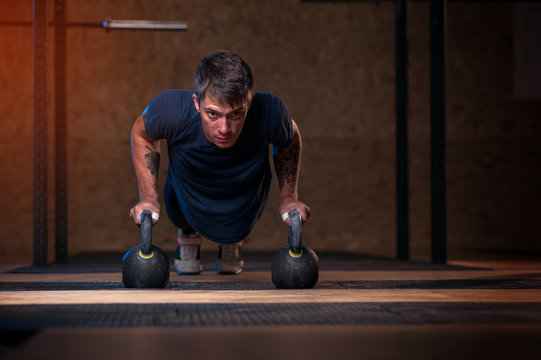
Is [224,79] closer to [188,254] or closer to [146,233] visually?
[146,233]


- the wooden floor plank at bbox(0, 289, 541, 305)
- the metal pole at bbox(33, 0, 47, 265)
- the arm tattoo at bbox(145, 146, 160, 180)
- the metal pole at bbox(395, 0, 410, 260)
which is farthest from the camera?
the metal pole at bbox(395, 0, 410, 260)

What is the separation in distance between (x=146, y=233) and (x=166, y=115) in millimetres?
388

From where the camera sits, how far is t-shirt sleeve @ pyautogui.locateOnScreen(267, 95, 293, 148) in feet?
6.39

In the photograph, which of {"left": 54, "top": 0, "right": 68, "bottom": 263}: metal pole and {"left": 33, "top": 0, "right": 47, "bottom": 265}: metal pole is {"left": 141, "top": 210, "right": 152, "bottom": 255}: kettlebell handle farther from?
{"left": 54, "top": 0, "right": 68, "bottom": 263}: metal pole

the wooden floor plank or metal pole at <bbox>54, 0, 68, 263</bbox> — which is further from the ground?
metal pole at <bbox>54, 0, 68, 263</bbox>

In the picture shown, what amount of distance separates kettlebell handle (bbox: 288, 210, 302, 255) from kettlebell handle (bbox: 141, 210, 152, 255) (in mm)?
415

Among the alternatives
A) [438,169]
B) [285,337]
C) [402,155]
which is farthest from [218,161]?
[402,155]

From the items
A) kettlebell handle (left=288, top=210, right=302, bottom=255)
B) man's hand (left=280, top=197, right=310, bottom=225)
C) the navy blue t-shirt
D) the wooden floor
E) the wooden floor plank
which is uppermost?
the navy blue t-shirt

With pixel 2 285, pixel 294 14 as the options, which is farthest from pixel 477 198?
pixel 2 285

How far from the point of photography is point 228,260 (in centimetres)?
246

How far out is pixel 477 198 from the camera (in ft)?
16.0

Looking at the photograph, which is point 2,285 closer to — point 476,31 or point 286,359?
point 286,359

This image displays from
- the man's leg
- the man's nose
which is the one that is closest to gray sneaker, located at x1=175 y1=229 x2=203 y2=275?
the man's leg

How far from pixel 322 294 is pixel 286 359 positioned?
81cm
